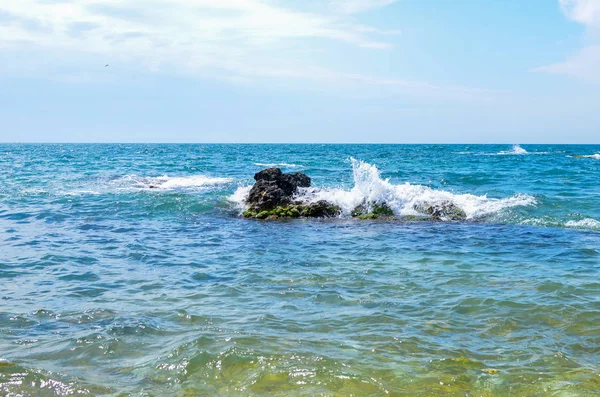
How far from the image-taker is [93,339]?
5.80m

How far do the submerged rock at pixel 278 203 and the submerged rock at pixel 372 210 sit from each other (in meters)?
0.60

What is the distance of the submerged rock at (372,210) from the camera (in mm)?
15738

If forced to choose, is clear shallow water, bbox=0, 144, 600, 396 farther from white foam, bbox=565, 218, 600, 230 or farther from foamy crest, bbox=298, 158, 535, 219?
foamy crest, bbox=298, 158, 535, 219

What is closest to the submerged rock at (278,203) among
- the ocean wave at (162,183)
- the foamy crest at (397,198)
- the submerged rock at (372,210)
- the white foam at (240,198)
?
the white foam at (240,198)

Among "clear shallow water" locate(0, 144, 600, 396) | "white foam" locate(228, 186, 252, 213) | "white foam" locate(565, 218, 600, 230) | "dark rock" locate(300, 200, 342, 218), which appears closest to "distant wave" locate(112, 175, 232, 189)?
"white foam" locate(228, 186, 252, 213)

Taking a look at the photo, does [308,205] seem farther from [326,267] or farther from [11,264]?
[11,264]

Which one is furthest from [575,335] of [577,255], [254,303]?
[577,255]

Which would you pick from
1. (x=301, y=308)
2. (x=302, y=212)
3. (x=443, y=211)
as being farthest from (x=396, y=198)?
(x=301, y=308)

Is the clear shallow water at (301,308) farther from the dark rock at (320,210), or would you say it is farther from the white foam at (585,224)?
the dark rock at (320,210)

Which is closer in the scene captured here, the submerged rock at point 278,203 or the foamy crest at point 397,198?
the submerged rock at point 278,203

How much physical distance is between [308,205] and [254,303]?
906cm

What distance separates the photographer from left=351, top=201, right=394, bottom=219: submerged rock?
15738 mm

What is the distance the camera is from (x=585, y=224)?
1386 cm

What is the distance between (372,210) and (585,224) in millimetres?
5949
